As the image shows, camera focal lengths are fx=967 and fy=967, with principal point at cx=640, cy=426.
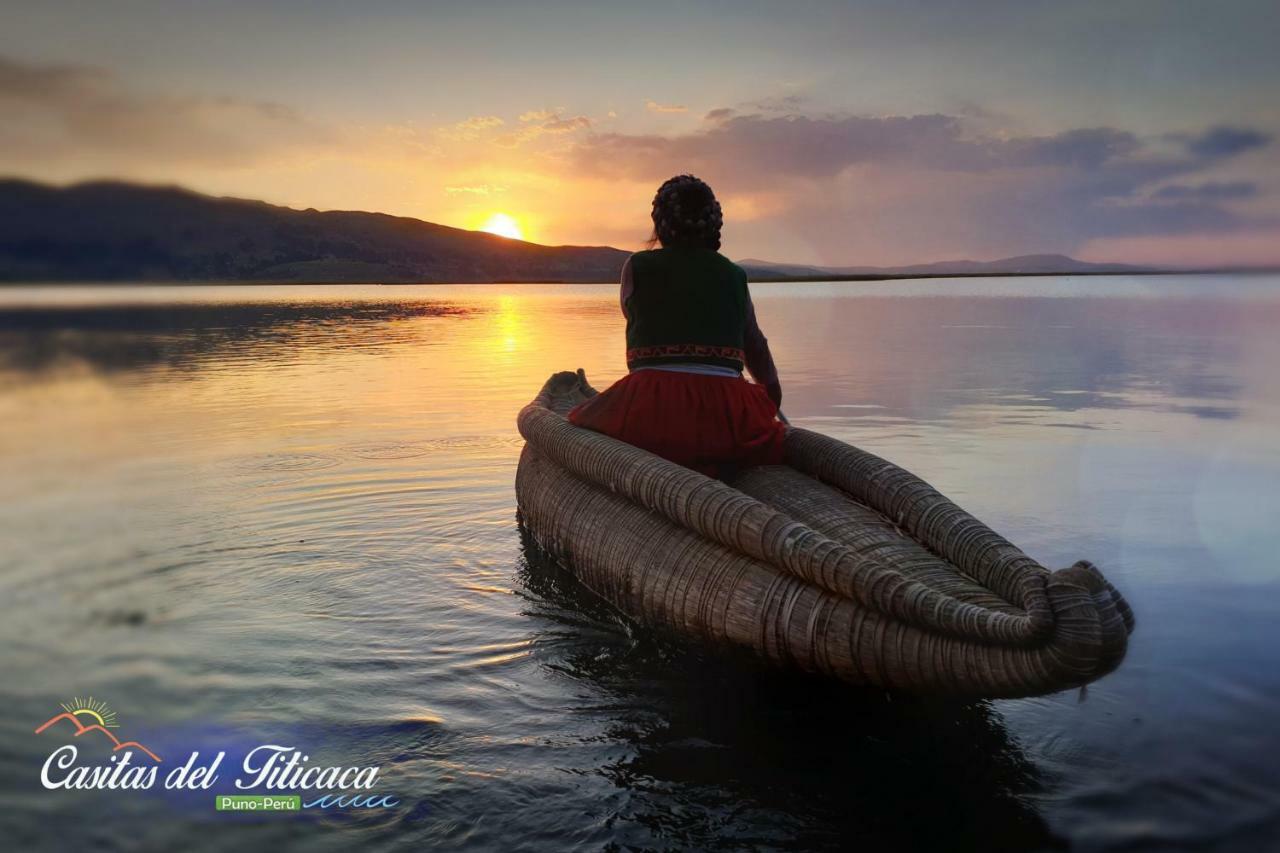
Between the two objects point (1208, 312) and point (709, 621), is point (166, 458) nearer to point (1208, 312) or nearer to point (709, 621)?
point (709, 621)

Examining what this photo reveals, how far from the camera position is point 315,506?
7074 mm

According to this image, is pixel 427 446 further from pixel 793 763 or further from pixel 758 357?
pixel 793 763

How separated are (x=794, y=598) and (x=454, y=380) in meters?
12.9

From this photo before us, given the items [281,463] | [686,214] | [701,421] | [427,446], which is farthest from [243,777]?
[427,446]

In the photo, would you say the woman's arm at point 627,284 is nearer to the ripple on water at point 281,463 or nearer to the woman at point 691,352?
the woman at point 691,352

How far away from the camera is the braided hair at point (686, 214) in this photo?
16.2 feet

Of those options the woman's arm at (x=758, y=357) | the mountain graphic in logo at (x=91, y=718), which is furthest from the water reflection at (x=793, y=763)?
the woman's arm at (x=758, y=357)

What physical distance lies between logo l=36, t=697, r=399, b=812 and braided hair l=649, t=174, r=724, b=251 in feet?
9.62

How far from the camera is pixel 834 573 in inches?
128

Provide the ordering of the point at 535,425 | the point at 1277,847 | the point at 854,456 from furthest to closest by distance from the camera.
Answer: the point at 535,425
the point at 854,456
the point at 1277,847

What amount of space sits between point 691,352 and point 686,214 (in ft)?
2.32

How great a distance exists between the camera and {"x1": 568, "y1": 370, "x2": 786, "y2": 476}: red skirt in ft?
15.8

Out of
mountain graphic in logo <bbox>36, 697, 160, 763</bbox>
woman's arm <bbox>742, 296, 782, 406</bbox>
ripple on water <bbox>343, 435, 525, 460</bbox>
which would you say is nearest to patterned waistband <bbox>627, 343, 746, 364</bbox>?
woman's arm <bbox>742, 296, 782, 406</bbox>

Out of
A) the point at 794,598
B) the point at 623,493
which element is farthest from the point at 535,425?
the point at 794,598
